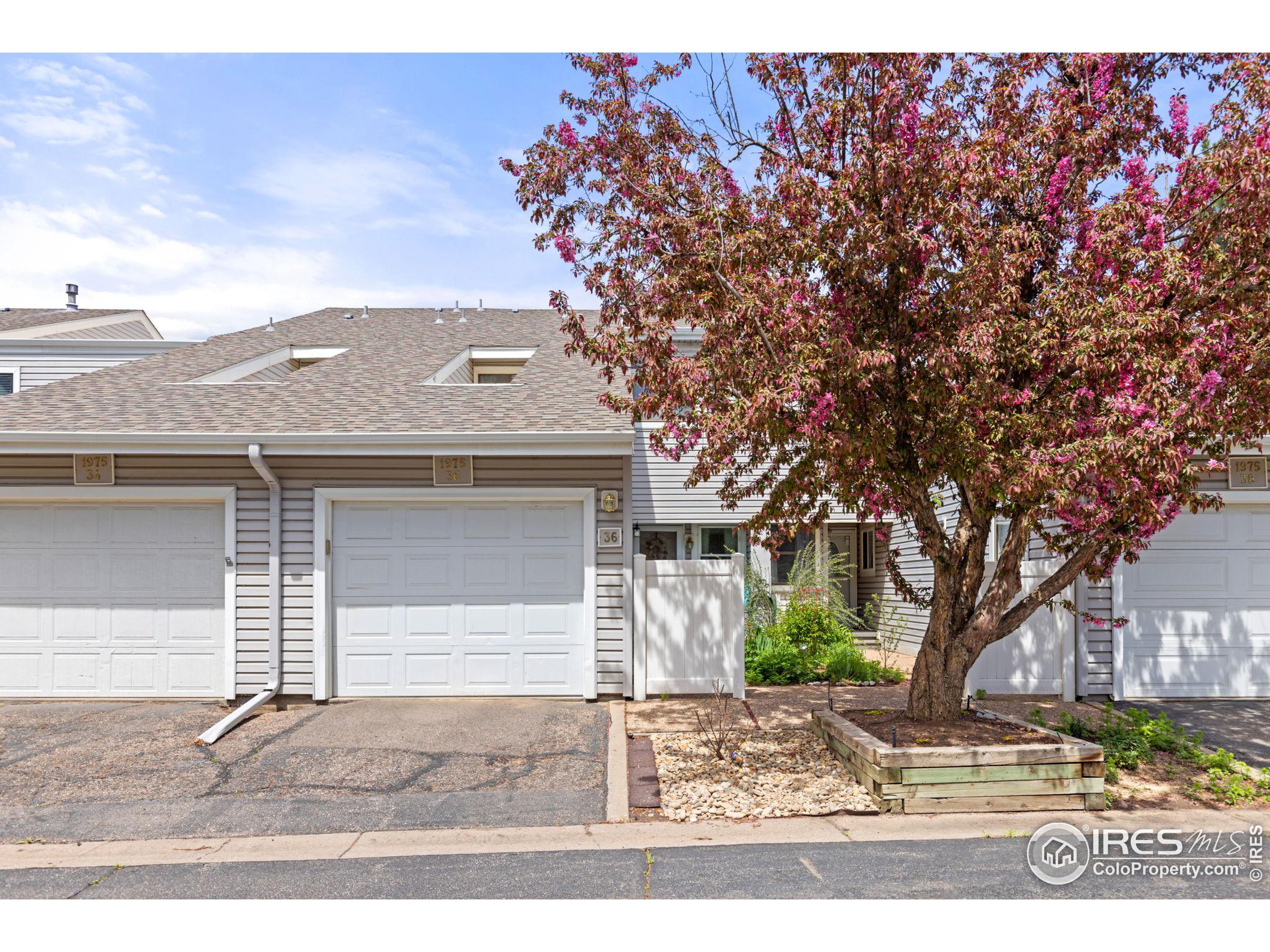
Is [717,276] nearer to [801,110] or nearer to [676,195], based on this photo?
[676,195]

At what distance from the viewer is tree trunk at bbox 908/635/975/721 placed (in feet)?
22.5

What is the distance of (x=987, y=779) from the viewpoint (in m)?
5.87

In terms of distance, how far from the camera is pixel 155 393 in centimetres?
998

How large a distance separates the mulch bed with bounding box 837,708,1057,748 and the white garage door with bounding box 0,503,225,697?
21.7 feet

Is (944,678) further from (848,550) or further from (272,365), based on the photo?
(272,365)

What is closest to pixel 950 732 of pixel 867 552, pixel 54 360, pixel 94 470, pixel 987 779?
pixel 987 779

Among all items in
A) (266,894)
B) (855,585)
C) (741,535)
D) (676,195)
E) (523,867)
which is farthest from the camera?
(855,585)

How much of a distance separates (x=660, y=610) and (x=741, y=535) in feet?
22.1

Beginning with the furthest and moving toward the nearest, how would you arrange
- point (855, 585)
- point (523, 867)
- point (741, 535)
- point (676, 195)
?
point (855, 585)
point (741, 535)
point (676, 195)
point (523, 867)

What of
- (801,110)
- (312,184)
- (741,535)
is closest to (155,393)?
(312,184)

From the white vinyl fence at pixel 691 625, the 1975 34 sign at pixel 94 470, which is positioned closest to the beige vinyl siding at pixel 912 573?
the white vinyl fence at pixel 691 625

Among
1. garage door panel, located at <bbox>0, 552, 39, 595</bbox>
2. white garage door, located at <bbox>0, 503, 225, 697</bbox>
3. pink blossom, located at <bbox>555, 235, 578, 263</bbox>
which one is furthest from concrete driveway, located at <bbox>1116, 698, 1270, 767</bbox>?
garage door panel, located at <bbox>0, 552, 39, 595</bbox>

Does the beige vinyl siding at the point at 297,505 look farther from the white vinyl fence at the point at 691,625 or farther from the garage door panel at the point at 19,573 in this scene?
the garage door panel at the point at 19,573

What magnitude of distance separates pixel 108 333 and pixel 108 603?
1058cm
